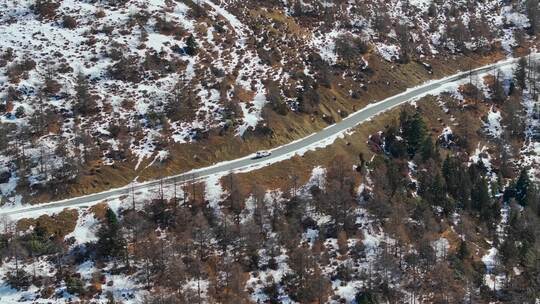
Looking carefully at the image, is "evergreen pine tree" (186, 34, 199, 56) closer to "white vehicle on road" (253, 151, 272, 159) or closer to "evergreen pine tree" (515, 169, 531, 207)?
"white vehicle on road" (253, 151, 272, 159)

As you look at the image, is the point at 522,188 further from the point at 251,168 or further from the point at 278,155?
the point at 251,168

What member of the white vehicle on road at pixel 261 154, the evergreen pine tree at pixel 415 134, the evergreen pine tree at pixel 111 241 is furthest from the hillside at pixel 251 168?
the white vehicle on road at pixel 261 154

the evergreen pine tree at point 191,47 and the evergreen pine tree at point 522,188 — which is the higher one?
the evergreen pine tree at point 191,47

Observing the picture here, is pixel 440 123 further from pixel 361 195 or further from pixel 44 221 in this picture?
pixel 44 221

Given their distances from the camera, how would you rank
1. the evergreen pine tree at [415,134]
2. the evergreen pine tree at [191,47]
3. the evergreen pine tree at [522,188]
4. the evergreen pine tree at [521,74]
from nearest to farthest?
the evergreen pine tree at [522,188]
the evergreen pine tree at [415,134]
the evergreen pine tree at [191,47]
the evergreen pine tree at [521,74]

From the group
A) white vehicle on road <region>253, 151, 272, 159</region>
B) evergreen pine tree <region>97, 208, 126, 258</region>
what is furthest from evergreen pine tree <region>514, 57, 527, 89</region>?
evergreen pine tree <region>97, 208, 126, 258</region>

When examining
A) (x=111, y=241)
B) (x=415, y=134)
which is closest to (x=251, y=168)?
(x=111, y=241)

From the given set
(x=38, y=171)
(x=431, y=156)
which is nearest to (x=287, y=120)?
(x=431, y=156)

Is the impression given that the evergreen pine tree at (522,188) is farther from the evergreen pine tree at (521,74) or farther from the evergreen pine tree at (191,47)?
the evergreen pine tree at (191,47)

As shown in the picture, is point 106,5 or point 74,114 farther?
point 106,5
